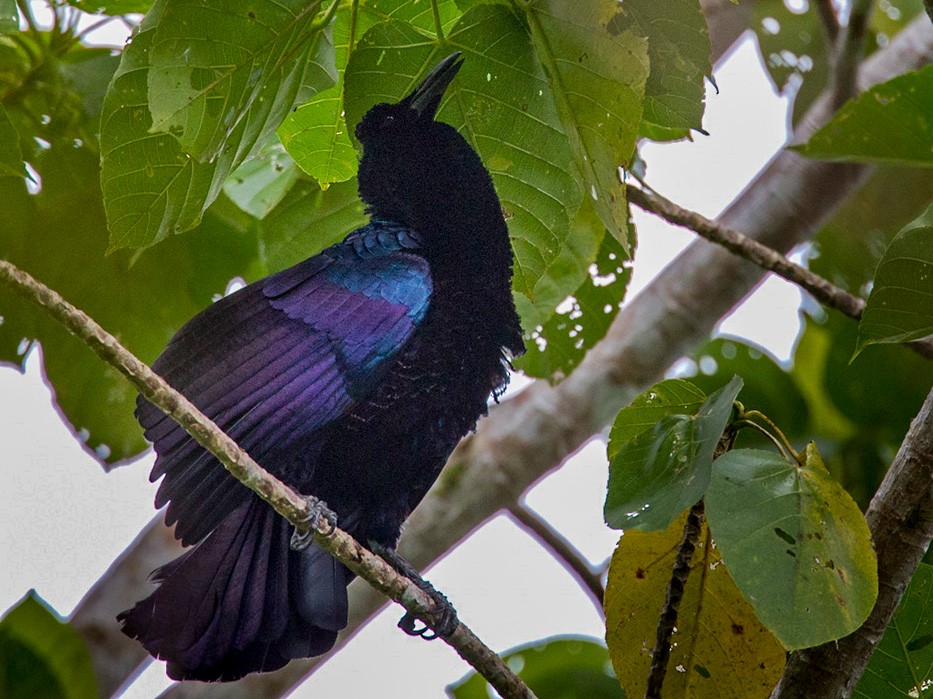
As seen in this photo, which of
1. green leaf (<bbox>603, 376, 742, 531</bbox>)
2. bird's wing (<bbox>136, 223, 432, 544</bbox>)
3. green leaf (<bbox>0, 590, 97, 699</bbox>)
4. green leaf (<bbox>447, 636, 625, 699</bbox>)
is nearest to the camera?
bird's wing (<bbox>136, 223, 432, 544</bbox>)

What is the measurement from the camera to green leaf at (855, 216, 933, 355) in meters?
1.37

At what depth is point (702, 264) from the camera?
116 inches

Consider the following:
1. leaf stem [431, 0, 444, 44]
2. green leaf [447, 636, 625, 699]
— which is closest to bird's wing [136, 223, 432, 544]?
leaf stem [431, 0, 444, 44]

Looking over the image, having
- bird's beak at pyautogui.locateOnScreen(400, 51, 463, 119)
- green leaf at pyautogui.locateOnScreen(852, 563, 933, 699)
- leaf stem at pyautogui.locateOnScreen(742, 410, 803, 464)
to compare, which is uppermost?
bird's beak at pyautogui.locateOnScreen(400, 51, 463, 119)

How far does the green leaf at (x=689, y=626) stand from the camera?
1.67 m

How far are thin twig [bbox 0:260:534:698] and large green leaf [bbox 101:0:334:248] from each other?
26 centimetres

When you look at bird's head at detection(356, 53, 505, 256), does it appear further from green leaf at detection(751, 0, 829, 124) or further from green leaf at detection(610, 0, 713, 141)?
green leaf at detection(751, 0, 829, 124)

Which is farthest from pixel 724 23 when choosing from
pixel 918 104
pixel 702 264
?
pixel 918 104

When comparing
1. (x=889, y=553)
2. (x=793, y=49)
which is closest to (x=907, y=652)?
(x=889, y=553)

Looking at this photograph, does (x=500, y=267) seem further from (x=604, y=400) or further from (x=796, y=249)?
(x=796, y=249)

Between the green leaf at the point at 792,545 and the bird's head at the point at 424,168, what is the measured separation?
1.53 feet

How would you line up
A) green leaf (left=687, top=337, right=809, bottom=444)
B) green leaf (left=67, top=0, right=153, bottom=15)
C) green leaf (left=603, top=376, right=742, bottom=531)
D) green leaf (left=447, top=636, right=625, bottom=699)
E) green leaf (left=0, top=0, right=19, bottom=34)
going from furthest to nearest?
green leaf (left=687, top=337, right=809, bottom=444) < green leaf (left=447, top=636, right=625, bottom=699) < green leaf (left=67, top=0, right=153, bottom=15) < green leaf (left=0, top=0, right=19, bottom=34) < green leaf (left=603, top=376, right=742, bottom=531)

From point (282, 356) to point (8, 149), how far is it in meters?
0.49

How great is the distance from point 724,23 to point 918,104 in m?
2.21
